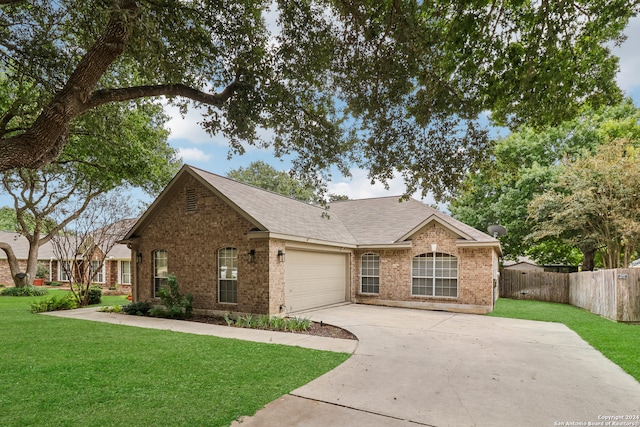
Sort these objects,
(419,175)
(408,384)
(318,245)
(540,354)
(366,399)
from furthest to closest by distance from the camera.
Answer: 1. (318,245)
2. (419,175)
3. (540,354)
4. (408,384)
5. (366,399)

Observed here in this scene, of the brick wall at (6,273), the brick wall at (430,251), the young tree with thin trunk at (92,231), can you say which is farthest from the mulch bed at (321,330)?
the brick wall at (6,273)

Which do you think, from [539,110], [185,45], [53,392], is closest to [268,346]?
[53,392]

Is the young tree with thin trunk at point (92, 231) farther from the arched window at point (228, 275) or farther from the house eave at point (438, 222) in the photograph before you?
the house eave at point (438, 222)

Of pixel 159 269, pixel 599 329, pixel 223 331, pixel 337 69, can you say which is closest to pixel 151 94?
pixel 337 69

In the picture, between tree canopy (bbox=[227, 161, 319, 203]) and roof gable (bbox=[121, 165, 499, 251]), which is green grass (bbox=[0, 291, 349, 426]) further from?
tree canopy (bbox=[227, 161, 319, 203])

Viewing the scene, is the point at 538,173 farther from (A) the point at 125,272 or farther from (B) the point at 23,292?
(B) the point at 23,292

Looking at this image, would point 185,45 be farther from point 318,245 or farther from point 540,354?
point 540,354

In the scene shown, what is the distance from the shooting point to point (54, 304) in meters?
13.9

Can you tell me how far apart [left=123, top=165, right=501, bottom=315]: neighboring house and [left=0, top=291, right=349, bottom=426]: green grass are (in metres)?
3.08

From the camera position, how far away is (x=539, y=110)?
6.68m

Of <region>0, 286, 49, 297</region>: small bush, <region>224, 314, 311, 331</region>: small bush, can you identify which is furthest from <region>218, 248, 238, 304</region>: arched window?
<region>0, 286, 49, 297</region>: small bush

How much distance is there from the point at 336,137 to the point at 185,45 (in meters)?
3.79

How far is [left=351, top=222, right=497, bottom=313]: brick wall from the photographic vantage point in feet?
44.5

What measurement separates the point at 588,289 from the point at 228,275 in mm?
13824
